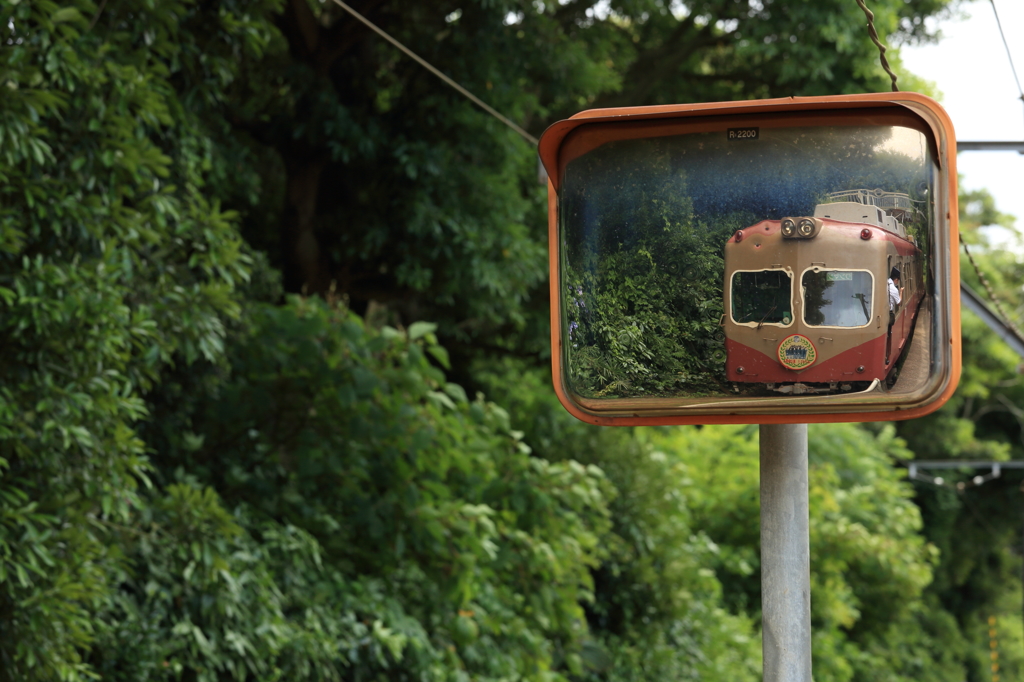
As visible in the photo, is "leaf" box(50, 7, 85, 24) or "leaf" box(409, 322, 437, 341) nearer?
"leaf" box(50, 7, 85, 24)

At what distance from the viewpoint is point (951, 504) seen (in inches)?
911

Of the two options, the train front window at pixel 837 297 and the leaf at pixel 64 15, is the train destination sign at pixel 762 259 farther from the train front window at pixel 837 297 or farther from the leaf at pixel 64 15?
the leaf at pixel 64 15

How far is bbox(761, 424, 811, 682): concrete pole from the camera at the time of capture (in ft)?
6.15

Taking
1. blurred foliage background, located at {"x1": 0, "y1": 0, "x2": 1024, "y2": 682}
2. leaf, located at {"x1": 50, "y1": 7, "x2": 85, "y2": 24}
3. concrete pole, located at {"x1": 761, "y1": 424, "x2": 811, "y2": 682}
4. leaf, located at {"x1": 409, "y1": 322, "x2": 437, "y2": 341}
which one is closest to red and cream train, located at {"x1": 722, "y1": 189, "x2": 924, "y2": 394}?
concrete pole, located at {"x1": 761, "y1": 424, "x2": 811, "y2": 682}

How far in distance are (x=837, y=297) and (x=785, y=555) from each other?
21.7 inches

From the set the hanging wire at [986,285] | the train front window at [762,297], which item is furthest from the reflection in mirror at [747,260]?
the hanging wire at [986,285]

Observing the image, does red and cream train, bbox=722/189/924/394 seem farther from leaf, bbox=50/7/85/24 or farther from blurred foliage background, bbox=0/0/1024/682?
leaf, bbox=50/7/85/24

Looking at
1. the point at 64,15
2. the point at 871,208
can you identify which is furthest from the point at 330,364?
the point at 871,208

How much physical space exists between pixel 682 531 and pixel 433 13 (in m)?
4.97

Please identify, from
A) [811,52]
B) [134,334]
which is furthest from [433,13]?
[134,334]

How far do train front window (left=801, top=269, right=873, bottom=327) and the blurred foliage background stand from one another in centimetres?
269

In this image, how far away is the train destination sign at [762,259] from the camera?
1622mm

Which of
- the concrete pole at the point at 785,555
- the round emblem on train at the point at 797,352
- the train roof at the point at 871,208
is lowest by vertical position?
the concrete pole at the point at 785,555

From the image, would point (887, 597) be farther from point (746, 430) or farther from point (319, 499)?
point (319, 499)
